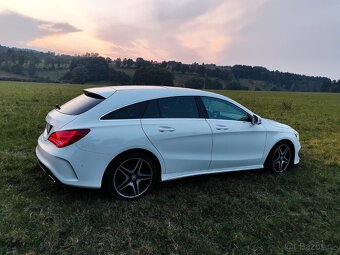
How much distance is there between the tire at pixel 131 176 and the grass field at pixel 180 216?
0.15 metres

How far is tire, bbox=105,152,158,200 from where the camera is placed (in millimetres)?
4609

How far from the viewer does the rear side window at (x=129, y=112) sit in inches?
183

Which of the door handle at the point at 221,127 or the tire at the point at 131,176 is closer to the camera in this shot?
the tire at the point at 131,176

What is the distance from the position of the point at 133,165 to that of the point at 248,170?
2605 mm

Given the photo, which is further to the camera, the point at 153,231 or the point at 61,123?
the point at 61,123

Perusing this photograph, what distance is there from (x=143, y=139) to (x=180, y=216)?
115 centimetres

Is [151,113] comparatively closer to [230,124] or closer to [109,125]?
[109,125]

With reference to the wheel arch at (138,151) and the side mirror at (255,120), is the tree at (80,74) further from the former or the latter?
the wheel arch at (138,151)

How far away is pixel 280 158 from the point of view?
650 centimetres

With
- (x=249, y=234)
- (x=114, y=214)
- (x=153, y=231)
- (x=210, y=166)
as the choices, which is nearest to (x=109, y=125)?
(x=114, y=214)

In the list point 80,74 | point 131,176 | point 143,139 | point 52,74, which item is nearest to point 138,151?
point 143,139

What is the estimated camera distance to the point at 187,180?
19.1 ft

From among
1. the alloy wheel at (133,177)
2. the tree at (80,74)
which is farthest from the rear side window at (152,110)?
the tree at (80,74)

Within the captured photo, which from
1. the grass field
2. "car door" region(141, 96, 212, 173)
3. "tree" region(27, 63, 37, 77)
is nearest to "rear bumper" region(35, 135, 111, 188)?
the grass field
